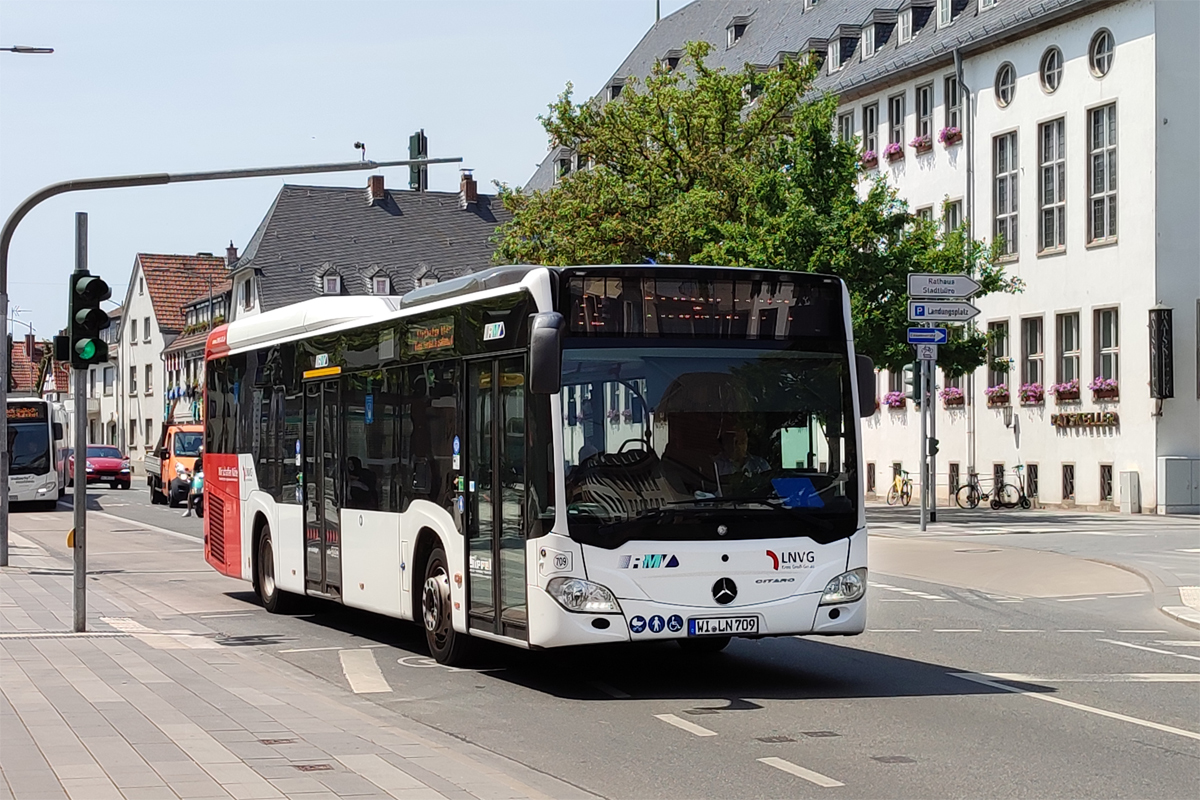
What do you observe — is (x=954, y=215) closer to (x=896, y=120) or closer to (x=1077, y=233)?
(x=896, y=120)

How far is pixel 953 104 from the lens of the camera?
49.9 meters

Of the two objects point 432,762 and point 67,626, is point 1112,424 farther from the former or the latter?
point 432,762

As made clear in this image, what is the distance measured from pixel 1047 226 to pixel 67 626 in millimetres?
34587

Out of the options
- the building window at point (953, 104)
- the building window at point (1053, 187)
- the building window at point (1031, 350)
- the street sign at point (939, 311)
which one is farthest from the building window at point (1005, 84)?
the street sign at point (939, 311)

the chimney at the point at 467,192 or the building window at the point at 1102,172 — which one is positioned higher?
the chimney at the point at 467,192

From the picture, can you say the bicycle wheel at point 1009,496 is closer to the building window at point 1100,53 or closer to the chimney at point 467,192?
the building window at point 1100,53

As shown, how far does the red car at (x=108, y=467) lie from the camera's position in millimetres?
68438

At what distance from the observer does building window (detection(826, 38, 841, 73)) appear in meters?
57.5

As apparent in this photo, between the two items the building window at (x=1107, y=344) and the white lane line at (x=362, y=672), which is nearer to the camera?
the white lane line at (x=362, y=672)

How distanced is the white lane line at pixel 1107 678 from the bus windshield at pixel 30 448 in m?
39.9

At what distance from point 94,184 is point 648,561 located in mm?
8419

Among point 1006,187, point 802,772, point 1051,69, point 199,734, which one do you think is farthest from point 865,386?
point 1006,187

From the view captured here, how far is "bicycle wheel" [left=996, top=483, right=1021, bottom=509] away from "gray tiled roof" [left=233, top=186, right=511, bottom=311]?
55841 millimetres

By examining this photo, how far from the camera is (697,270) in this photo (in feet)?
38.7
